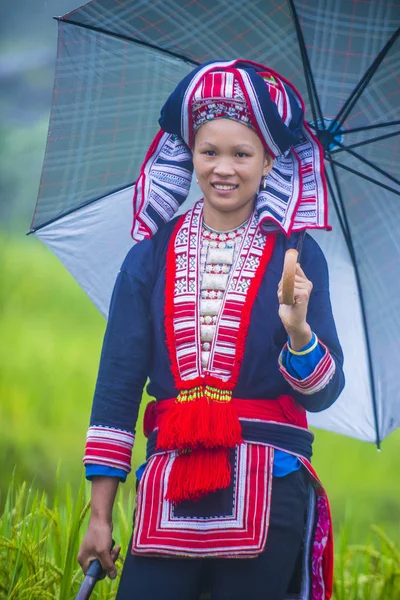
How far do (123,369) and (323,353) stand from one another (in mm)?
468

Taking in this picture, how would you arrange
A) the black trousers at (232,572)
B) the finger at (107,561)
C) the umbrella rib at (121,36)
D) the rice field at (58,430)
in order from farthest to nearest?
the rice field at (58,430), the umbrella rib at (121,36), the finger at (107,561), the black trousers at (232,572)

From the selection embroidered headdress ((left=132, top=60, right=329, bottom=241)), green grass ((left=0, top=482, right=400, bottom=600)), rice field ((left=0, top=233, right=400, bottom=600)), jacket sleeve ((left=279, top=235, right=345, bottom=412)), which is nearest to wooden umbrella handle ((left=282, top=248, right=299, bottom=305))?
jacket sleeve ((left=279, top=235, right=345, bottom=412))

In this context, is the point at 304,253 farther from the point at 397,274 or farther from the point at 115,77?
the point at 115,77

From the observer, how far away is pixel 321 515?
2164mm

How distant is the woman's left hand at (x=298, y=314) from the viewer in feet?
6.39

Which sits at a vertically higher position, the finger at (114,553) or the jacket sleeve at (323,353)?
the jacket sleeve at (323,353)

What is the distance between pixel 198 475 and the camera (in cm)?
202

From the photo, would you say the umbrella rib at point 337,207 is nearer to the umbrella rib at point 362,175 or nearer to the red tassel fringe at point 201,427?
the umbrella rib at point 362,175

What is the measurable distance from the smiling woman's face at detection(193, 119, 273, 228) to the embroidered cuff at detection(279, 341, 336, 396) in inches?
15.4

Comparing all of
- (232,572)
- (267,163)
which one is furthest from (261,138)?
(232,572)

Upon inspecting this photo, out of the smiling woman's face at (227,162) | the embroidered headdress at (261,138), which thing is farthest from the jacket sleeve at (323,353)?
the smiling woman's face at (227,162)

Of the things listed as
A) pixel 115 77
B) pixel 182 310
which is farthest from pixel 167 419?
pixel 115 77

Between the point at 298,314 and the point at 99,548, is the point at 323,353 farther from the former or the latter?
the point at 99,548

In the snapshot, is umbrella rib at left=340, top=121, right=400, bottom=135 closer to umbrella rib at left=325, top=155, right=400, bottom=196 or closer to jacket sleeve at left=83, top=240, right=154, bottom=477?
umbrella rib at left=325, top=155, right=400, bottom=196
